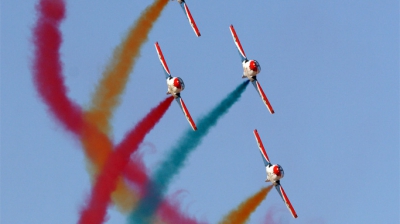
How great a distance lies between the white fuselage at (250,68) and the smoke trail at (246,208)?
1037 centimetres

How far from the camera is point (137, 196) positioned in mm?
99500

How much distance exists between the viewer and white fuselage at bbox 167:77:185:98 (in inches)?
3863

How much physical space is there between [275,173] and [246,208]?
4.39m

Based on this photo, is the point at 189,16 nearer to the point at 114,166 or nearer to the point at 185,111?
the point at 185,111

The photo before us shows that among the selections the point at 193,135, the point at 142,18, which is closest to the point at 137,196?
the point at 193,135

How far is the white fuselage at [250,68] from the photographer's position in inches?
3944

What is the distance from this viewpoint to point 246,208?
102500 millimetres

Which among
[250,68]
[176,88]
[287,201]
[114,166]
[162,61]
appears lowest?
[114,166]

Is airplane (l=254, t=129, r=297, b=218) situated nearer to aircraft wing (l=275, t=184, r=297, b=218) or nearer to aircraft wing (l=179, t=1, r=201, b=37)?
aircraft wing (l=275, t=184, r=297, b=218)

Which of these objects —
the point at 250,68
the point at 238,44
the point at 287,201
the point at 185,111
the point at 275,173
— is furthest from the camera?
the point at 287,201

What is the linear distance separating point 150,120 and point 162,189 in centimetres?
630

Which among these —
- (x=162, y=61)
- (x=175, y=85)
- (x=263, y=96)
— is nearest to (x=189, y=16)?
(x=162, y=61)

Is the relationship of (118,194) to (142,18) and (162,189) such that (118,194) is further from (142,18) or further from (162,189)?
(142,18)

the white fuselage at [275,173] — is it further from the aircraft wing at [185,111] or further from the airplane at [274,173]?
the aircraft wing at [185,111]
